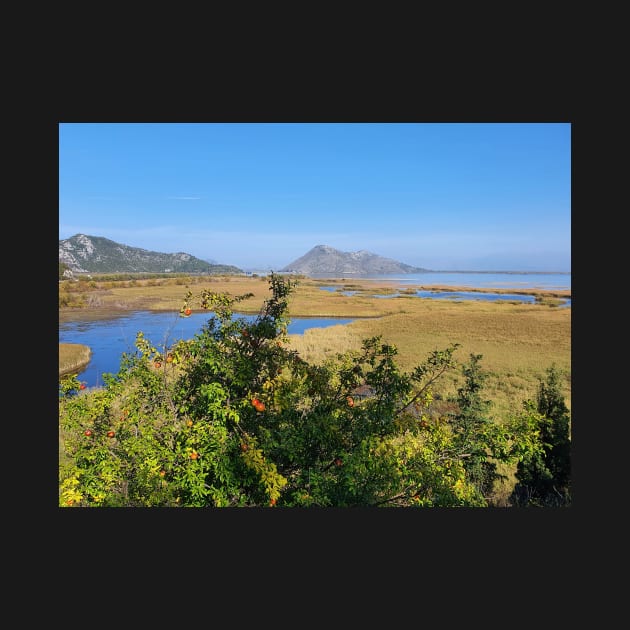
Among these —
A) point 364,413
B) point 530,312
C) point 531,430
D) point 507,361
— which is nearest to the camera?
point 364,413

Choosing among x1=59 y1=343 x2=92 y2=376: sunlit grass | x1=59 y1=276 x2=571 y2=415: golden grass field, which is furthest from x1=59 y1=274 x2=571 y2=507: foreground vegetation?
x1=59 y1=343 x2=92 y2=376: sunlit grass

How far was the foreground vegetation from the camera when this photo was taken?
2.83 metres

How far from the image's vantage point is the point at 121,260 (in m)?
13.5

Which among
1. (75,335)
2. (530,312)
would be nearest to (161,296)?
(75,335)

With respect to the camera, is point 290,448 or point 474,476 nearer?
point 290,448

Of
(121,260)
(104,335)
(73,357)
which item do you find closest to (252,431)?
(73,357)

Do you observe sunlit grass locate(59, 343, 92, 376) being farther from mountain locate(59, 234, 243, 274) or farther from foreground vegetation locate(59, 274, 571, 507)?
foreground vegetation locate(59, 274, 571, 507)

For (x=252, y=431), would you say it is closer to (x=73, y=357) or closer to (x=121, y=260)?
(x=73, y=357)

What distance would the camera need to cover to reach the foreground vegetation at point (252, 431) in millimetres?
2826

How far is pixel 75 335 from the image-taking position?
33.9 feet

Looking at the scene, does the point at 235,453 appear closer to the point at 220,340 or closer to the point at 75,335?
the point at 220,340

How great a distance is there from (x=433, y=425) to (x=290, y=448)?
58.3 inches

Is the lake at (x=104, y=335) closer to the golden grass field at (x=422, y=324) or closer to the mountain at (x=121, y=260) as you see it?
the golden grass field at (x=422, y=324)

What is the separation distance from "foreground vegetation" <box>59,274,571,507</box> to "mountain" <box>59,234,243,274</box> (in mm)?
7567
